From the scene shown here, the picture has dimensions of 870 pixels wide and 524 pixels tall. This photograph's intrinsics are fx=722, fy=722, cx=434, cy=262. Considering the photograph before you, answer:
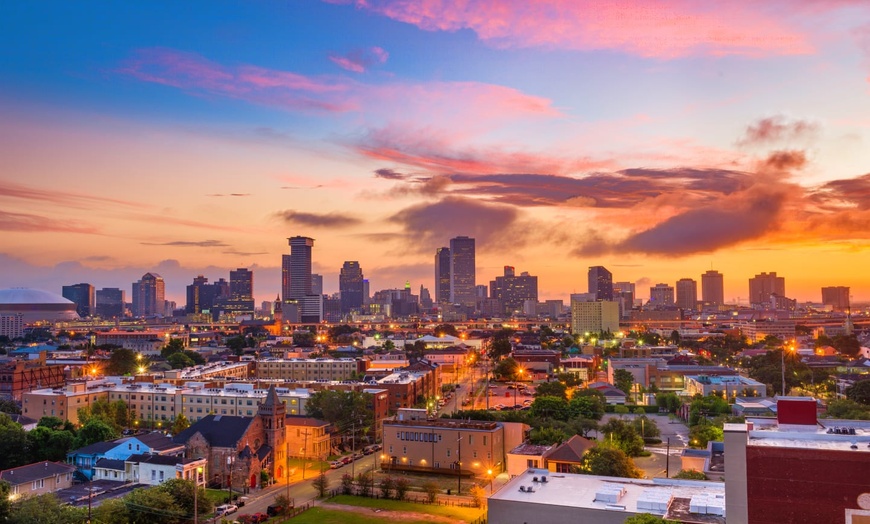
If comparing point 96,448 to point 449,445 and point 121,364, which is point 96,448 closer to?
point 449,445

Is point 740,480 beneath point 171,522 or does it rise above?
above

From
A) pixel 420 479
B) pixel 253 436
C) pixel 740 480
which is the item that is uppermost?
pixel 740 480

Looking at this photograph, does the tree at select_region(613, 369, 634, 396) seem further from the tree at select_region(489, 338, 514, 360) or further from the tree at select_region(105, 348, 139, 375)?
the tree at select_region(105, 348, 139, 375)

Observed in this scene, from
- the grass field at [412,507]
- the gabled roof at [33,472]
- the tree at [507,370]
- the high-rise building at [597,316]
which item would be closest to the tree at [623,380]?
the tree at [507,370]

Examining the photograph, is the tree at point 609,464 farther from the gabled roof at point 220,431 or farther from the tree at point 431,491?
the gabled roof at point 220,431

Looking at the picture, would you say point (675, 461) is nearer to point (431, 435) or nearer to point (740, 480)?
point (431, 435)

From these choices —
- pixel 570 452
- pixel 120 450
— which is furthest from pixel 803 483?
pixel 120 450

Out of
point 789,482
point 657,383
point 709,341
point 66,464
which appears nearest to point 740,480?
point 789,482
